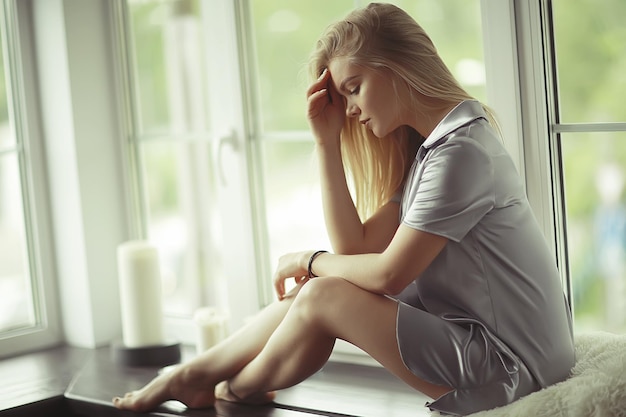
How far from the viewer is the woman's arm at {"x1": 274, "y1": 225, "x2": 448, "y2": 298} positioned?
1.77 meters

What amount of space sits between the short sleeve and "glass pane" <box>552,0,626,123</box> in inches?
14.0

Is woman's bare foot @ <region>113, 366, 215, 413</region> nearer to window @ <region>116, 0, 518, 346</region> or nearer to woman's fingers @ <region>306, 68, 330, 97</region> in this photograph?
window @ <region>116, 0, 518, 346</region>

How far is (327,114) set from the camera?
209 centimetres

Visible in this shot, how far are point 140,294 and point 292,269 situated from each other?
70 cm

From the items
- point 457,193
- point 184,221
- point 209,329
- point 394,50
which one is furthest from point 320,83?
point 184,221

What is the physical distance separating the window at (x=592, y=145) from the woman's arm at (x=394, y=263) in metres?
0.43

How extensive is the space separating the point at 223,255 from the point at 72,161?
22.6 inches

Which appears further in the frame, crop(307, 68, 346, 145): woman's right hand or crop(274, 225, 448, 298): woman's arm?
crop(307, 68, 346, 145): woman's right hand

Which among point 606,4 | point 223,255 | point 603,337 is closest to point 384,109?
point 606,4

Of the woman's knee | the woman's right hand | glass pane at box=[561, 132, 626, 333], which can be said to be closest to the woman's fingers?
the woman's right hand

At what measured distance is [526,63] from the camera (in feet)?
6.66

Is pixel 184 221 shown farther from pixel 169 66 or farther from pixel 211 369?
pixel 211 369

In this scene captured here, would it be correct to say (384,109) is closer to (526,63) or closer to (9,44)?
(526,63)

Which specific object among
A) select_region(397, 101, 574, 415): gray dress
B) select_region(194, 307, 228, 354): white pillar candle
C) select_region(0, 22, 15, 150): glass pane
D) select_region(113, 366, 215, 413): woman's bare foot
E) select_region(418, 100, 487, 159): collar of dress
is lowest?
select_region(113, 366, 215, 413): woman's bare foot
